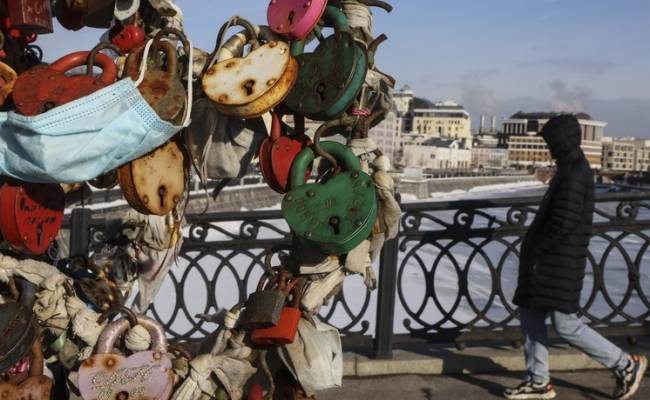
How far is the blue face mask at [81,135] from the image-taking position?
3.76 feet

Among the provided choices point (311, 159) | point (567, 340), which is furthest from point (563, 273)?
point (311, 159)

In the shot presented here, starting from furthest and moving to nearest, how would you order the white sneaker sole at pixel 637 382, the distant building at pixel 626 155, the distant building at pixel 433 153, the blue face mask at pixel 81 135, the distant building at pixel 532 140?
1. the distant building at pixel 626 155
2. the distant building at pixel 532 140
3. the distant building at pixel 433 153
4. the white sneaker sole at pixel 637 382
5. the blue face mask at pixel 81 135

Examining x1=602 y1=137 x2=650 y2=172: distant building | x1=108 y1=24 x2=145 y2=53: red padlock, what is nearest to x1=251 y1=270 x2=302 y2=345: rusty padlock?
x1=108 y1=24 x2=145 y2=53: red padlock

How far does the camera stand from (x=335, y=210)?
1.28 m

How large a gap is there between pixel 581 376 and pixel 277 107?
10.6ft

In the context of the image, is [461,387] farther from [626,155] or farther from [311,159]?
[626,155]

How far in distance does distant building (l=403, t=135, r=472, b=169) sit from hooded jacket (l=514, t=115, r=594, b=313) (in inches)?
4664

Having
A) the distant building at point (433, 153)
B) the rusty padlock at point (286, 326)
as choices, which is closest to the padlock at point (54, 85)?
the rusty padlock at point (286, 326)

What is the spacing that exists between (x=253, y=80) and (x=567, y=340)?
293 centimetres

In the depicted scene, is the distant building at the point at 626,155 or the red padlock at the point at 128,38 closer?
the red padlock at the point at 128,38

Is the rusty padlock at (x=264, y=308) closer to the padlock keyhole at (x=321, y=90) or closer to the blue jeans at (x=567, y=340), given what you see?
the padlock keyhole at (x=321, y=90)

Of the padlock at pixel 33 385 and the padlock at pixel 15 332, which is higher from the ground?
the padlock at pixel 15 332

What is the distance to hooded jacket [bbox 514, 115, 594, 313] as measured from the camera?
3.55 metres

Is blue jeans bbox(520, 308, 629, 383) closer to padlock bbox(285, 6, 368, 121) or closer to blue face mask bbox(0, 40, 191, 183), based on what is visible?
padlock bbox(285, 6, 368, 121)
